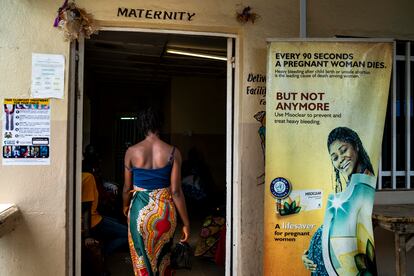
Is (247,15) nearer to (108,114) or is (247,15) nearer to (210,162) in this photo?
(210,162)

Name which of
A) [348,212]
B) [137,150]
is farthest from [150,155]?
[348,212]

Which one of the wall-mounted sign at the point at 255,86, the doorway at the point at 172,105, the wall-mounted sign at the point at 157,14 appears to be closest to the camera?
the wall-mounted sign at the point at 157,14

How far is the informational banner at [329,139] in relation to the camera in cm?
324

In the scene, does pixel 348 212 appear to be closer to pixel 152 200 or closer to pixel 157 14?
pixel 152 200

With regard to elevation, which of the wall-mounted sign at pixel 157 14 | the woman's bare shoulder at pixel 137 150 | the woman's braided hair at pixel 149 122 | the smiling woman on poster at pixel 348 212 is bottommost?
the smiling woman on poster at pixel 348 212

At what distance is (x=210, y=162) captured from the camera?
9.01m

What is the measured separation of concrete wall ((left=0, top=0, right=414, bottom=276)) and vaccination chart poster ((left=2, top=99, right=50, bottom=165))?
0.06 m

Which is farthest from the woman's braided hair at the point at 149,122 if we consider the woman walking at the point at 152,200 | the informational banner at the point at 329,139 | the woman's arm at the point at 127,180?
the informational banner at the point at 329,139

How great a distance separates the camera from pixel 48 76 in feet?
11.5

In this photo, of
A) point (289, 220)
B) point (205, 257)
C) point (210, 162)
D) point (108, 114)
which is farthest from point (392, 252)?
point (108, 114)

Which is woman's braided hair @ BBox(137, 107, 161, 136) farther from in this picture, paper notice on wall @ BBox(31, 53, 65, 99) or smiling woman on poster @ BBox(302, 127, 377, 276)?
smiling woman on poster @ BBox(302, 127, 377, 276)

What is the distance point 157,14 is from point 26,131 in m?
1.47

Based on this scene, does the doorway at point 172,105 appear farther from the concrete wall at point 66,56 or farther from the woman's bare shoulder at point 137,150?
the woman's bare shoulder at point 137,150

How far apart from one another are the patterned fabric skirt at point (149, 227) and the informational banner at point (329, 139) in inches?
32.8
